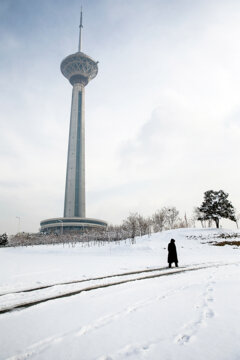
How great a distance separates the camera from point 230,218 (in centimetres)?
4225

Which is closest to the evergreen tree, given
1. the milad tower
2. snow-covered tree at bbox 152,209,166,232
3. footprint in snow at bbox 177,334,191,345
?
snow-covered tree at bbox 152,209,166,232

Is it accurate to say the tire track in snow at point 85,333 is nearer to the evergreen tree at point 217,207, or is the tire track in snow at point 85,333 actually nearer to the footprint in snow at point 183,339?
the footprint in snow at point 183,339

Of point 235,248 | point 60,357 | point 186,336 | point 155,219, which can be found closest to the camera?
point 60,357

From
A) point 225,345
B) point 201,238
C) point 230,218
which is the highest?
point 230,218

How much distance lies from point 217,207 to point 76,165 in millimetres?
60760

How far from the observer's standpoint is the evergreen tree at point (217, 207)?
42.2m

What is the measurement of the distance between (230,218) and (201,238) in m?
14.2

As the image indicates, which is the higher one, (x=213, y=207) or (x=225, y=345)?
(x=213, y=207)

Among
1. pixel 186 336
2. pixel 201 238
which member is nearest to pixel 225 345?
pixel 186 336

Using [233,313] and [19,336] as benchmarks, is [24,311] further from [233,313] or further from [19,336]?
[233,313]

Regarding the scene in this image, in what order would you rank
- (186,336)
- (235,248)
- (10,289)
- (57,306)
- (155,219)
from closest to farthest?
1. (186,336)
2. (57,306)
3. (10,289)
4. (235,248)
5. (155,219)

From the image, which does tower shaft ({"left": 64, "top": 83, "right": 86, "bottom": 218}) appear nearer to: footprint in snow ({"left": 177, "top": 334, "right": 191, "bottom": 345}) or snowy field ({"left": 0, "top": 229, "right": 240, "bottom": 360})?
snowy field ({"left": 0, "top": 229, "right": 240, "bottom": 360})

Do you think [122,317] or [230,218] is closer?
[122,317]

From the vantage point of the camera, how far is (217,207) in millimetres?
42719
